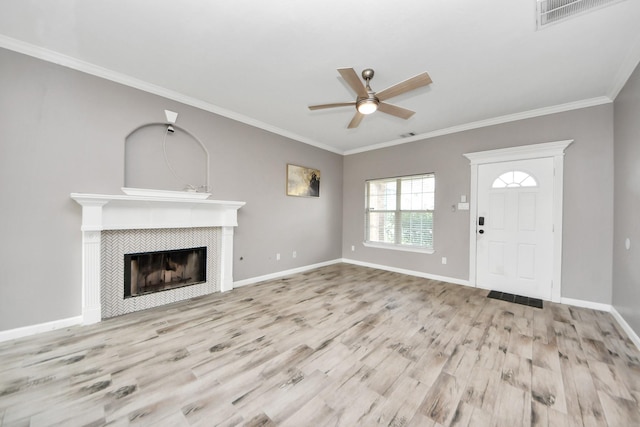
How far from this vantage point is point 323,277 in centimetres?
452

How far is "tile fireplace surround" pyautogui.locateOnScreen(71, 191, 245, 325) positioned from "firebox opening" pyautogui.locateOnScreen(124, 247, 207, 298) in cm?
26

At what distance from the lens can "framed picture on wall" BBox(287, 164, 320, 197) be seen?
472 cm

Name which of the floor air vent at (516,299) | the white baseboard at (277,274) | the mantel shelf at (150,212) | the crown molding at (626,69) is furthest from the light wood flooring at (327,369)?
the crown molding at (626,69)

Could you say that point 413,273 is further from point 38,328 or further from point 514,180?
point 38,328

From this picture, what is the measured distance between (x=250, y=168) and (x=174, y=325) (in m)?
2.53

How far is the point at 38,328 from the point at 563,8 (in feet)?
17.9

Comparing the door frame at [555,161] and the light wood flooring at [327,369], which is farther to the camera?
the door frame at [555,161]

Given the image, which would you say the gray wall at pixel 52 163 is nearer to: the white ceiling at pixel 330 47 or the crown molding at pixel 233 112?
the crown molding at pixel 233 112

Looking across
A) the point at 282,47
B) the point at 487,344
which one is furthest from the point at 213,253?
the point at 487,344

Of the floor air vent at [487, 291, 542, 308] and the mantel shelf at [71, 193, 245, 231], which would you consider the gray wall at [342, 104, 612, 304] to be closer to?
the floor air vent at [487, 291, 542, 308]

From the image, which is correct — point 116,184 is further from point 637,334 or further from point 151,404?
point 637,334

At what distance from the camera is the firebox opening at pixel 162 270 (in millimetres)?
2932

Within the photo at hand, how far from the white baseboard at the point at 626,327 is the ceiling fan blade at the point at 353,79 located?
353cm

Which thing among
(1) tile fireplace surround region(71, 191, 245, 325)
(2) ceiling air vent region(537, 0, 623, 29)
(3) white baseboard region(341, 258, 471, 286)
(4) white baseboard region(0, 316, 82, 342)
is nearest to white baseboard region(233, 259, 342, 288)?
(1) tile fireplace surround region(71, 191, 245, 325)
